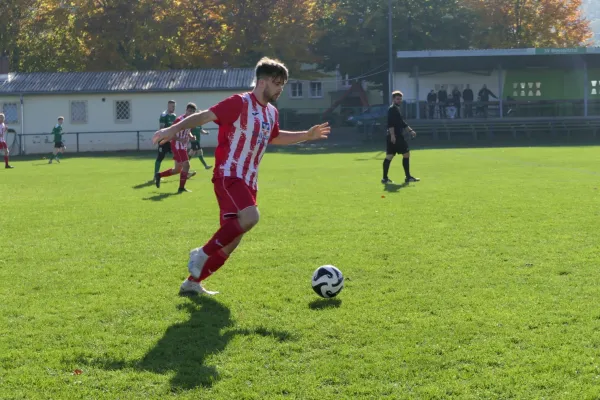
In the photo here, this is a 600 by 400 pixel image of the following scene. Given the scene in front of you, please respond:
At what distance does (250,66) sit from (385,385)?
44883 mm

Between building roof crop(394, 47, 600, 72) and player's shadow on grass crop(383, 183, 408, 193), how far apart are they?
964 inches

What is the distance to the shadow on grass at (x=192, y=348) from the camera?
14.2 ft

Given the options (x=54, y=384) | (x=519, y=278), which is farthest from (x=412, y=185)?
(x=54, y=384)

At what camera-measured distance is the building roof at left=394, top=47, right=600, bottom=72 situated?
40000 mm

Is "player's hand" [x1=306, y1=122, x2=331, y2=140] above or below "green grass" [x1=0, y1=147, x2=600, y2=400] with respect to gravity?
above

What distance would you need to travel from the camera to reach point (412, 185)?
53.1 feet

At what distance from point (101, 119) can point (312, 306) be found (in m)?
36.4

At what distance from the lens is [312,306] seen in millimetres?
5918

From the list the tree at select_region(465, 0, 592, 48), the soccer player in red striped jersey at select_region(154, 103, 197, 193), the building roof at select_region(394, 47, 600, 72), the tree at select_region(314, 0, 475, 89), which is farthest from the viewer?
the tree at select_region(465, 0, 592, 48)

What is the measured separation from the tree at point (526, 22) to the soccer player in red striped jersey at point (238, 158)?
47.8 meters

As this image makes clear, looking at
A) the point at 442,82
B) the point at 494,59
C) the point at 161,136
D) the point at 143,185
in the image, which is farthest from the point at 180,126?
the point at 442,82

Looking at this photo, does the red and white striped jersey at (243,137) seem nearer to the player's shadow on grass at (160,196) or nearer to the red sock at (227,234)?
the red sock at (227,234)

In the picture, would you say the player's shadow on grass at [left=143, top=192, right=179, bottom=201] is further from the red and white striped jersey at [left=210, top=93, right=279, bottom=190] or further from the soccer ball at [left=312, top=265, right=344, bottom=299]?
the soccer ball at [left=312, top=265, right=344, bottom=299]

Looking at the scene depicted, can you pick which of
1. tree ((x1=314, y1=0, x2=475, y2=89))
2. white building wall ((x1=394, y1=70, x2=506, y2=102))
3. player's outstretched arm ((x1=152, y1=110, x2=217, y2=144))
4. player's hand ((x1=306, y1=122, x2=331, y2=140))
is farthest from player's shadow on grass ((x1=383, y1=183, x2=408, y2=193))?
tree ((x1=314, y1=0, x2=475, y2=89))
